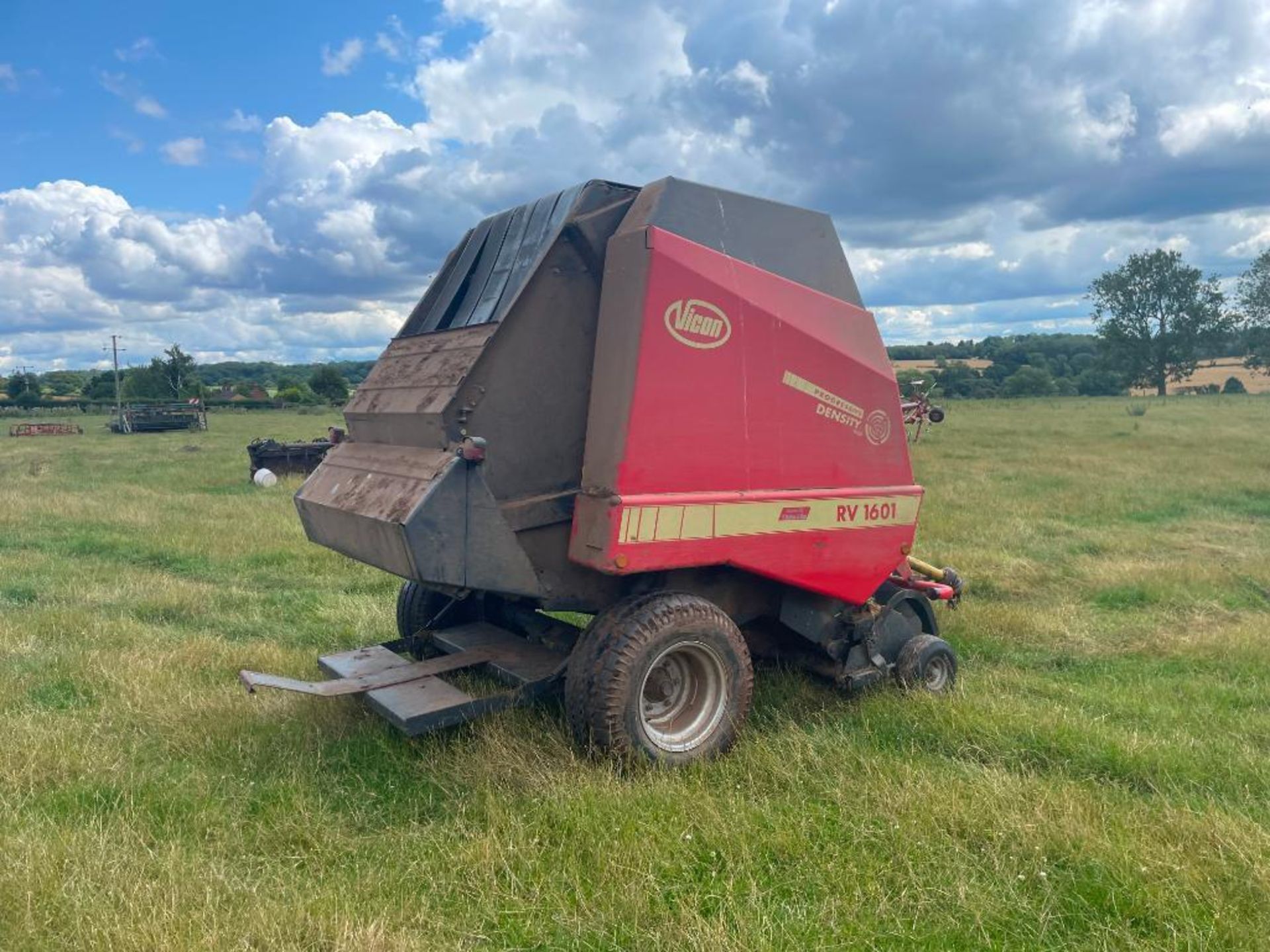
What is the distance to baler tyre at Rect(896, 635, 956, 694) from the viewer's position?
5.43 meters

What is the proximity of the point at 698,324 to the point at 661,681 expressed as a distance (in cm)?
174

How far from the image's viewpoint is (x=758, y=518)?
4645 mm

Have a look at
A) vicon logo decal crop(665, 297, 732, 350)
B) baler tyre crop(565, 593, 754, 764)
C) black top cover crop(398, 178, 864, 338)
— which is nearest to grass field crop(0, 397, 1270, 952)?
baler tyre crop(565, 593, 754, 764)

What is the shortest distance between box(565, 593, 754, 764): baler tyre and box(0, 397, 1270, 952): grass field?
0.15m

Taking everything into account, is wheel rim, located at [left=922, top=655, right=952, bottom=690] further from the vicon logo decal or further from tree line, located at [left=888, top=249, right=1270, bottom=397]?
tree line, located at [left=888, top=249, right=1270, bottom=397]

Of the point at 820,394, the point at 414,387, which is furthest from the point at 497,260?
the point at 820,394

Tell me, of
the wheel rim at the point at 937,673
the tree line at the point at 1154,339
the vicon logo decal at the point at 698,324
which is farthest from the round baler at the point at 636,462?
the tree line at the point at 1154,339

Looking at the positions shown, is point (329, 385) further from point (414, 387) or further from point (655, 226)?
point (655, 226)

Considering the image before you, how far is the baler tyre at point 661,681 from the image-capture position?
4195 millimetres

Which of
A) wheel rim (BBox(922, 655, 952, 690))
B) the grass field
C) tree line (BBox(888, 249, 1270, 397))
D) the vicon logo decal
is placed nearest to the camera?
the grass field

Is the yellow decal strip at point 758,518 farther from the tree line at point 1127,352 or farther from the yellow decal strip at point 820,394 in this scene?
the tree line at point 1127,352

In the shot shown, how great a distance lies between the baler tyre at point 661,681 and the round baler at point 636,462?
0.01 metres

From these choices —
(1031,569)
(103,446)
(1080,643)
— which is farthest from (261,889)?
(103,446)

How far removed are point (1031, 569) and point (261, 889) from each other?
302 inches
